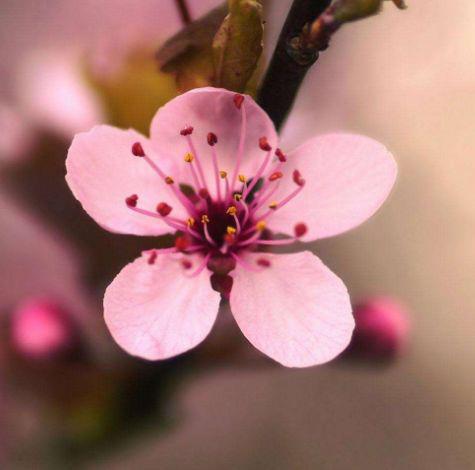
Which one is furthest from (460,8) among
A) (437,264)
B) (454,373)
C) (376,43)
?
(454,373)

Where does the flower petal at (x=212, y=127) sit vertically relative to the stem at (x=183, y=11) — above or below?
below

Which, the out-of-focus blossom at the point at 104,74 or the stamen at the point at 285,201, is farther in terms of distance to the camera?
the out-of-focus blossom at the point at 104,74

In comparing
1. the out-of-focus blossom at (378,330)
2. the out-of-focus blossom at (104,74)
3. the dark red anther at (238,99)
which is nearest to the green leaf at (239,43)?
the dark red anther at (238,99)

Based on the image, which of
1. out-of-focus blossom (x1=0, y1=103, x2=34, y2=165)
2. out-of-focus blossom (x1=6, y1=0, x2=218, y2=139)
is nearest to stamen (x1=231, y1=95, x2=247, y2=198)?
out-of-focus blossom (x1=6, y1=0, x2=218, y2=139)

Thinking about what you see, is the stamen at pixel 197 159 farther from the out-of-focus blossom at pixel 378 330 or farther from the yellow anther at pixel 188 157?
the out-of-focus blossom at pixel 378 330

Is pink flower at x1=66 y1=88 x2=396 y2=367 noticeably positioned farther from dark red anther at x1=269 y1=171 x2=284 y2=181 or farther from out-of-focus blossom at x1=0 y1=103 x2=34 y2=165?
out-of-focus blossom at x1=0 y1=103 x2=34 y2=165

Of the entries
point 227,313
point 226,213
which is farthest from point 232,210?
point 227,313

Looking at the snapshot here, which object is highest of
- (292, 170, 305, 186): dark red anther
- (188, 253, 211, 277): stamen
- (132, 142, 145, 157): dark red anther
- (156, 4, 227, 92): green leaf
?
(156, 4, 227, 92): green leaf
